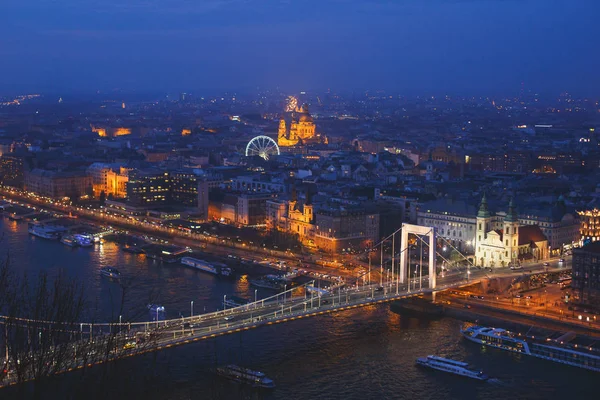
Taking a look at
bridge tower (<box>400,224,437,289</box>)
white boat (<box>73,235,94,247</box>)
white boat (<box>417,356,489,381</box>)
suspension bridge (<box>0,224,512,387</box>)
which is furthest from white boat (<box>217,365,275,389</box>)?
white boat (<box>73,235,94,247</box>)

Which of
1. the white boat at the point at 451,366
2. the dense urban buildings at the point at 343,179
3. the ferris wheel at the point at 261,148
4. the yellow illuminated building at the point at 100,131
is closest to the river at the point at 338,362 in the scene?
the white boat at the point at 451,366

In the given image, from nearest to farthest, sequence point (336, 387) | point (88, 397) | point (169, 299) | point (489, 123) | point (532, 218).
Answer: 1. point (88, 397)
2. point (336, 387)
3. point (169, 299)
4. point (532, 218)
5. point (489, 123)

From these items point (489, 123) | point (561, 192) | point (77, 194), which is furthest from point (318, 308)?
point (489, 123)

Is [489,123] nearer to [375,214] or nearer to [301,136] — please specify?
[301,136]

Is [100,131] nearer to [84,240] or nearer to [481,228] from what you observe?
[84,240]

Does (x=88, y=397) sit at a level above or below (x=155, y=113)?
below

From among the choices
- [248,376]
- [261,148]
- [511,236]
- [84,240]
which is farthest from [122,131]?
[248,376]
